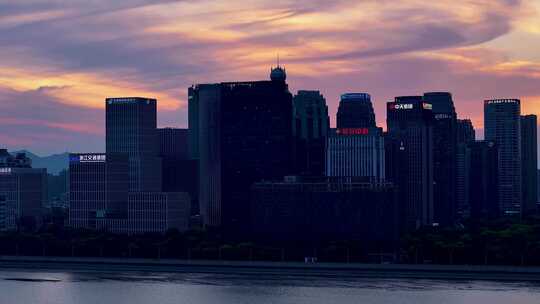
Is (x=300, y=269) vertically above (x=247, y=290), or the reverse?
(x=300, y=269)

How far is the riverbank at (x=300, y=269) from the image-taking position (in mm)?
173250

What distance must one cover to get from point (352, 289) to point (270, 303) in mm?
17886

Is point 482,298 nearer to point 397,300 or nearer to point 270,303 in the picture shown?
point 397,300

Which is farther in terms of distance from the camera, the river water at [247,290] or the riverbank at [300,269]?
the riverbank at [300,269]

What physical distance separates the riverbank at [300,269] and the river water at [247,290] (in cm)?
500

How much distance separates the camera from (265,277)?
579ft

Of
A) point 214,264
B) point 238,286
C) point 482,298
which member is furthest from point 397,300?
point 214,264

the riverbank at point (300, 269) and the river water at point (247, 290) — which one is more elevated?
the riverbank at point (300, 269)

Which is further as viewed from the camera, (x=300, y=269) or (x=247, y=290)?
(x=300, y=269)

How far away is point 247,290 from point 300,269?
2489 centimetres

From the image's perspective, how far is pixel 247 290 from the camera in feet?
517

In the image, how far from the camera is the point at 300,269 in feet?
594

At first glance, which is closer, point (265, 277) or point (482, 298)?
point (482, 298)

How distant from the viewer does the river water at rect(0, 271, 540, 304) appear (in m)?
146
